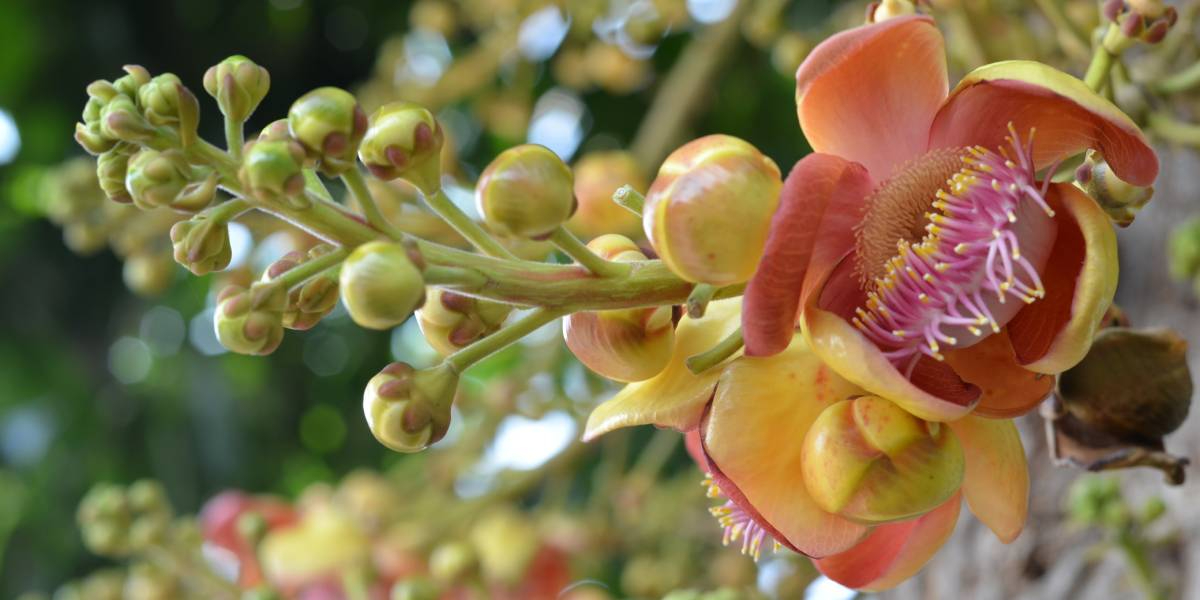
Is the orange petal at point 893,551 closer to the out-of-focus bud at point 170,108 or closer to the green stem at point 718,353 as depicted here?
the green stem at point 718,353

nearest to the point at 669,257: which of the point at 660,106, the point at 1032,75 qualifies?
the point at 1032,75

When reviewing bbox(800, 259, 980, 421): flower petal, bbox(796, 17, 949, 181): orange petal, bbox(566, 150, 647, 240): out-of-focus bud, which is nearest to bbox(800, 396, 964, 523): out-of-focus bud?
bbox(800, 259, 980, 421): flower petal

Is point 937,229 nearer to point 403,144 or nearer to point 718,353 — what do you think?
point 718,353

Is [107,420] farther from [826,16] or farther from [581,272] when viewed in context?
[581,272]

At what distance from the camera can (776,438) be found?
1.73ft

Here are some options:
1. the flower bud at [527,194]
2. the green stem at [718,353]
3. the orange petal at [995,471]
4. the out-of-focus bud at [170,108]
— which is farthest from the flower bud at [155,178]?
the orange petal at [995,471]

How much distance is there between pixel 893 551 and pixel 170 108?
36cm

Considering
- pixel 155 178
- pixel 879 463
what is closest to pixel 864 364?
pixel 879 463

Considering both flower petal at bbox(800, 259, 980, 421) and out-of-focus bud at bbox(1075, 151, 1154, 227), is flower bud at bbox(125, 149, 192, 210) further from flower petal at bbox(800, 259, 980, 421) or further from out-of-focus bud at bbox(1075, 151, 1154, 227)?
out-of-focus bud at bbox(1075, 151, 1154, 227)

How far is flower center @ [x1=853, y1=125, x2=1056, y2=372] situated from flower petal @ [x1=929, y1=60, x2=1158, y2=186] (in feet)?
0.04

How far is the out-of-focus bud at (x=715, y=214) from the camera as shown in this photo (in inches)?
18.5

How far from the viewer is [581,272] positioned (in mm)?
499

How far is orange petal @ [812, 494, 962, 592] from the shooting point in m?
0.56

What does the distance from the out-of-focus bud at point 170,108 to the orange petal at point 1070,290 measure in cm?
34
